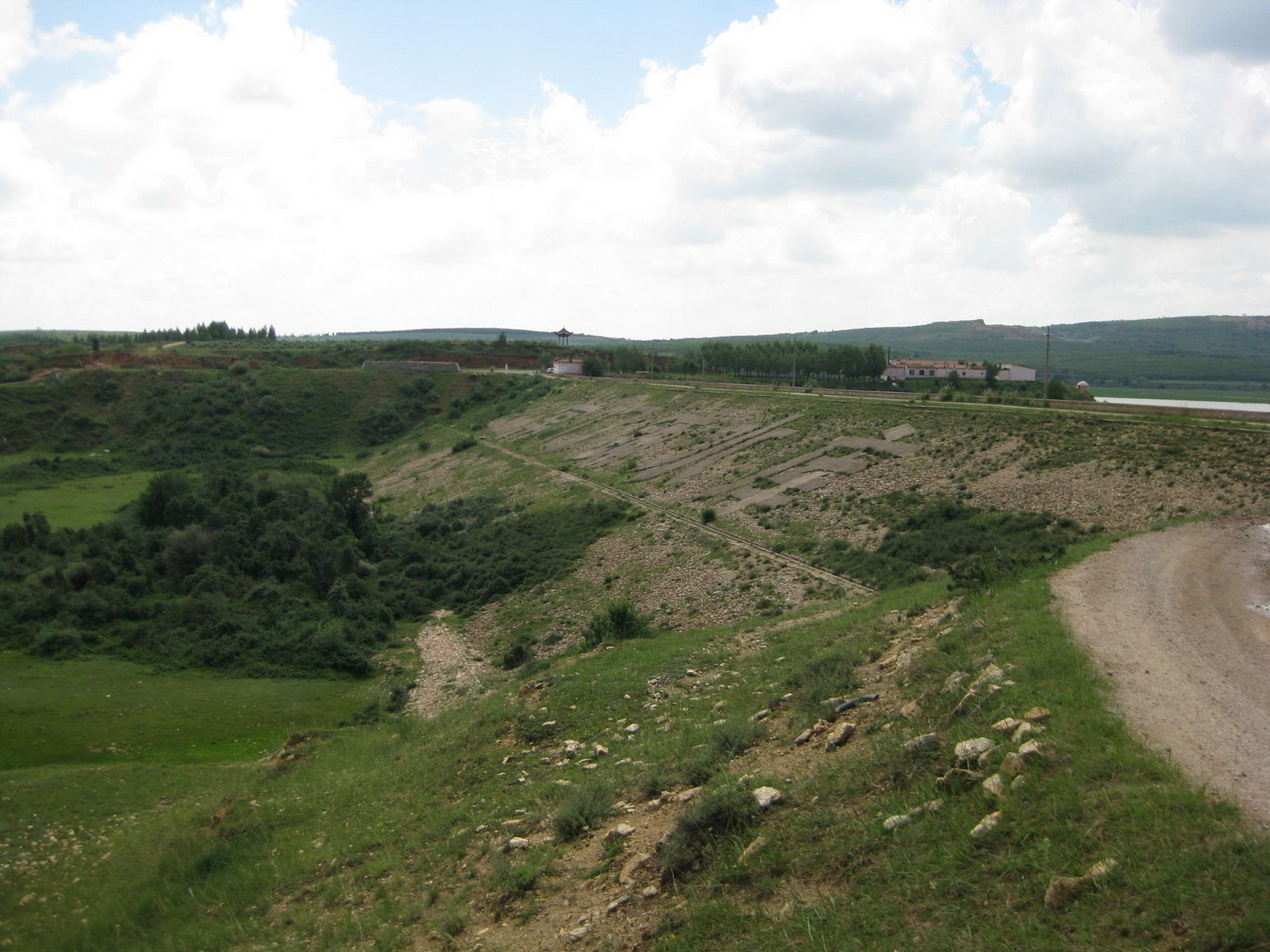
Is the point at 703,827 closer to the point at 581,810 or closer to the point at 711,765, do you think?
the point at 711,765

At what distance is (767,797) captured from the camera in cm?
941

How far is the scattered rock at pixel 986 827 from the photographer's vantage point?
768 centimetres

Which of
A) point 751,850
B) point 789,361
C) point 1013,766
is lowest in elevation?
point 751,850

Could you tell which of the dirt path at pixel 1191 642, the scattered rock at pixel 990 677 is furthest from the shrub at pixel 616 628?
the scattered rock at pixel 990 677

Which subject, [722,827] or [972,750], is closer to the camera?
[972,750]

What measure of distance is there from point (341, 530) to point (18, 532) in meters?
13.4

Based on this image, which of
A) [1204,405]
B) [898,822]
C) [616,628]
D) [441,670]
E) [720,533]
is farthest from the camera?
[1204,405]

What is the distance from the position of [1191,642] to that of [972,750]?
5.09 metres

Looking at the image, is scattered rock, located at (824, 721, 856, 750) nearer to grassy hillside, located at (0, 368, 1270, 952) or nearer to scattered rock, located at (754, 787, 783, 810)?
grassy hillside, located at (0, 368, 1270, 952)

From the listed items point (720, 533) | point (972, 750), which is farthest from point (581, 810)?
point (720, 533)

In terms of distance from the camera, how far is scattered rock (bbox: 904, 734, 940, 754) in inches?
370

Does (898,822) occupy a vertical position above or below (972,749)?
below

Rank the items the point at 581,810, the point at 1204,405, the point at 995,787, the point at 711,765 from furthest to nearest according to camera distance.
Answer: the point at 1204,405 < the point at 711,765 < the point at 581,810 < the point at 995,787

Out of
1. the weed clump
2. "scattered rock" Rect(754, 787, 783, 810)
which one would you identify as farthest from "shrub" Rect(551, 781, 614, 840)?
"scattered rock" Rect(754, 787, 783, 810)
